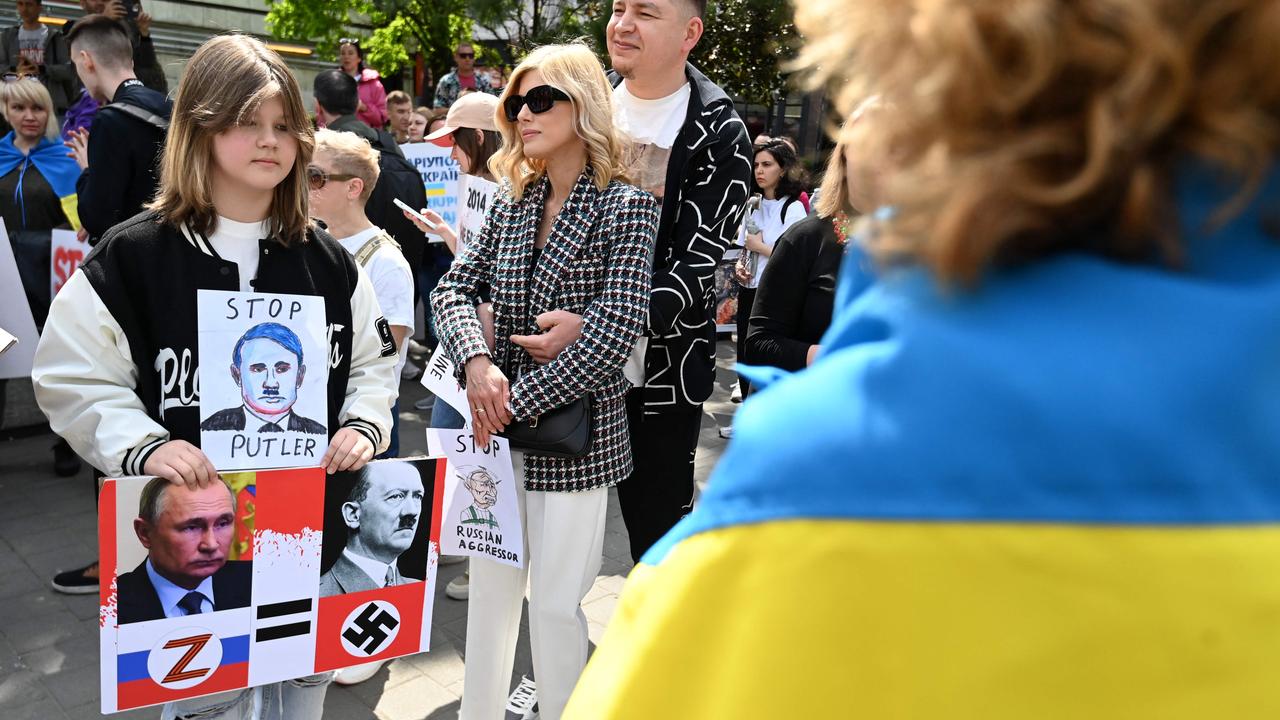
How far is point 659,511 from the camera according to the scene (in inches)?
127

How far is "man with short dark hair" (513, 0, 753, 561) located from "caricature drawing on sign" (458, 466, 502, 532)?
0.44 meters

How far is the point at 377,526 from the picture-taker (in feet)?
8.52

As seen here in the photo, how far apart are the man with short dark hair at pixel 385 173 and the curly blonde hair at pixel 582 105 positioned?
3011 mm

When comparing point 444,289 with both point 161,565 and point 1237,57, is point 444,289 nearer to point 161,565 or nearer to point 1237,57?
point 161,565

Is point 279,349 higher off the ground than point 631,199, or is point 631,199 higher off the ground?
point 631,199

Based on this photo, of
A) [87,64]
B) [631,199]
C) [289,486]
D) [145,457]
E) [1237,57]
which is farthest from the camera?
[87,64]

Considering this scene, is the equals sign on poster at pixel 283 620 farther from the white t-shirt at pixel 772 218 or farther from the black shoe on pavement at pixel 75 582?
the white t-shirt at pixel 772 218

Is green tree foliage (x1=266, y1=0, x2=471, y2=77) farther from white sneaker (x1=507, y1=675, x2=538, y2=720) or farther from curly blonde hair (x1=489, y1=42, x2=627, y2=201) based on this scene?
white sneaker (x1=507, y1=675, x2=538, y2=720)

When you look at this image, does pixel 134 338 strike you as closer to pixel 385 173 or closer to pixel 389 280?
pixel 389 280

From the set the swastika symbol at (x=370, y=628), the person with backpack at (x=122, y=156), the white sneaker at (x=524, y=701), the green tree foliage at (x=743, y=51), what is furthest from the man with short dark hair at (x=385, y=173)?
the green tree foliage at (x=743, y=51)

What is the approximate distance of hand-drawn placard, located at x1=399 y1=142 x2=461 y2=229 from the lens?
7.34 m

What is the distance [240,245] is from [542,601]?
1.29 meters

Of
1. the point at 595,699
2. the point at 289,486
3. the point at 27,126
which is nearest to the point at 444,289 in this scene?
the point at 289,486

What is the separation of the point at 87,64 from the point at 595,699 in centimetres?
479
